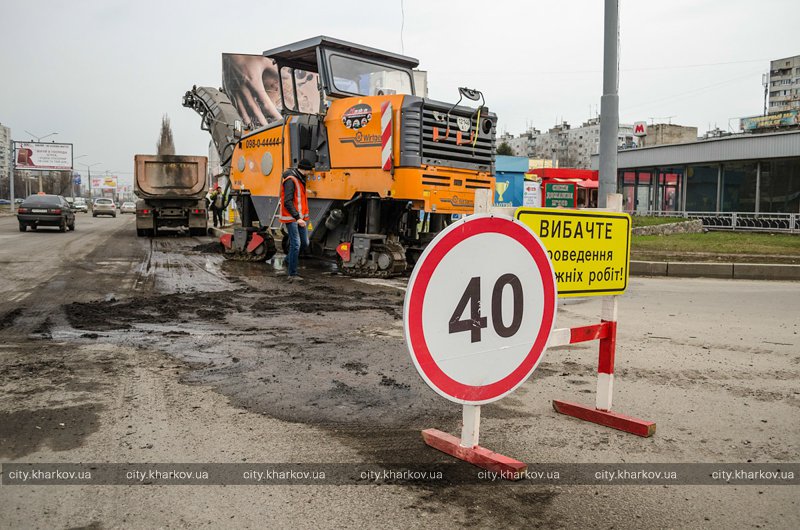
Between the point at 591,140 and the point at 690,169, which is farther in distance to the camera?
the point at 591,140

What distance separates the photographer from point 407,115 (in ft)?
34.8

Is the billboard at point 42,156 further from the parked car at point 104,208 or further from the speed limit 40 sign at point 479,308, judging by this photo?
the speed limit 40 sign at point 479,308

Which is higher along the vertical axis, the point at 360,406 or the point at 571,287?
the point at 571,287

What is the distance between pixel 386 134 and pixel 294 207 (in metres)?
2.10

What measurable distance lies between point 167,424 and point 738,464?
127 inches

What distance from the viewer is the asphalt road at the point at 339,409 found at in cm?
304

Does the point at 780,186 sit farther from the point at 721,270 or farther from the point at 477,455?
the point at 477,455

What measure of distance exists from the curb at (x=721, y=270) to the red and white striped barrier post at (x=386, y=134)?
17.6ft

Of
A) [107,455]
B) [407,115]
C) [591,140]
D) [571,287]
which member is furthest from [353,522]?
[591,140]

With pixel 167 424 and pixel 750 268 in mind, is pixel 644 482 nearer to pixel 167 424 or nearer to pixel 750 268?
pixel 167 424

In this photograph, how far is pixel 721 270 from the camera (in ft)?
42.2

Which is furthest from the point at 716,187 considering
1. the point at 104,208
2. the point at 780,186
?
the point at 104,208

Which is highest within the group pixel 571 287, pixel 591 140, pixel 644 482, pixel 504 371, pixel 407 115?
pixel 591 140

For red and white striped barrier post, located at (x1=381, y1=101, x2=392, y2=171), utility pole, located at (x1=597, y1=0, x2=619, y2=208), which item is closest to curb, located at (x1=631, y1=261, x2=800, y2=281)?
utility pole, located at (x1=597, y1=0, x2=619, y2=208)
